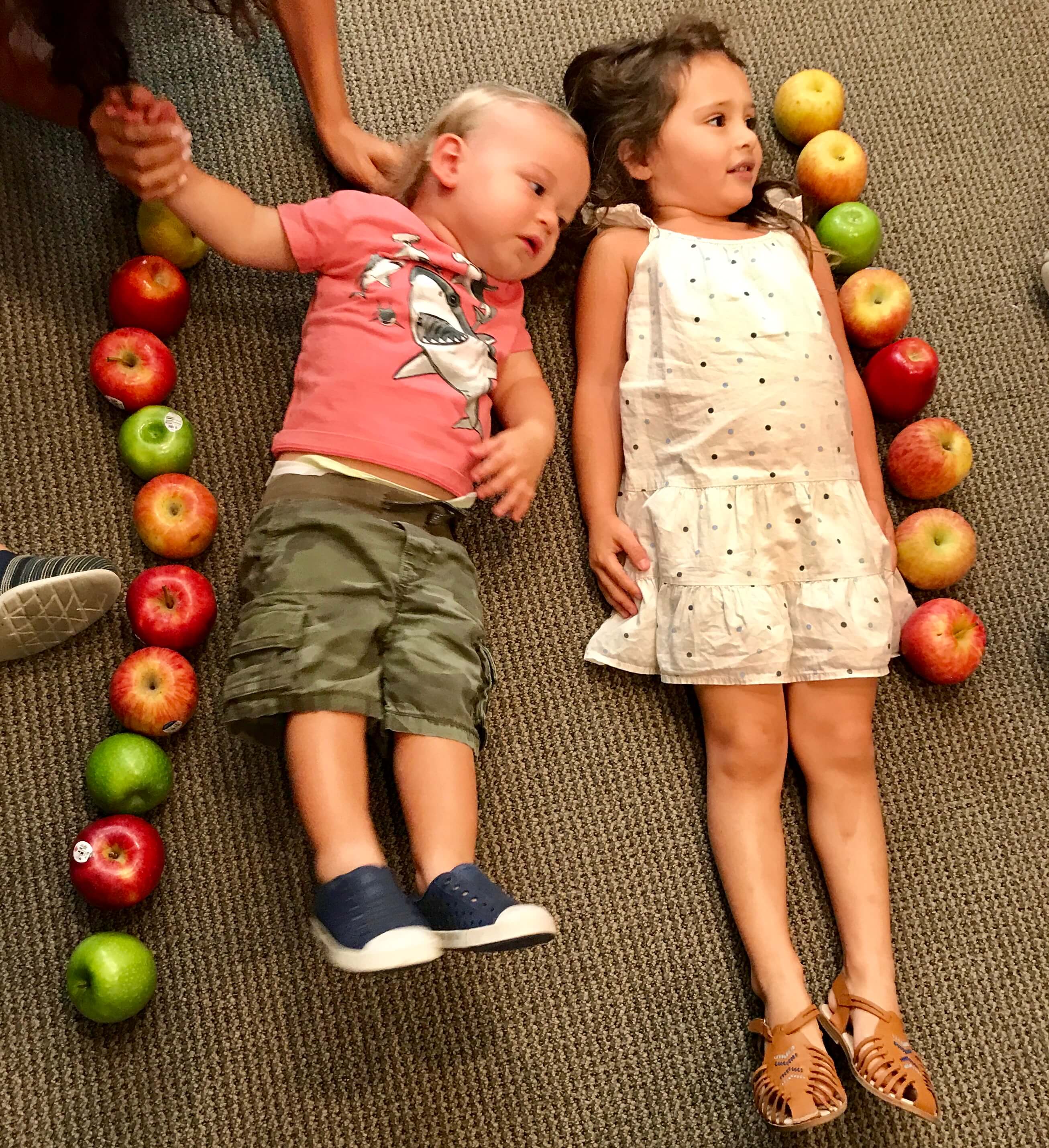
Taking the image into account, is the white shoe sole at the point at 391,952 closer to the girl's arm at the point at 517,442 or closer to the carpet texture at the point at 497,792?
the carpet texture at the point at 497,792

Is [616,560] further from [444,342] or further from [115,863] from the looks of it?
[115,863]

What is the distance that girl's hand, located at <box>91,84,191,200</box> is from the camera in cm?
109

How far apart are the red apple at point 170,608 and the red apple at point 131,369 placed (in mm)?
218

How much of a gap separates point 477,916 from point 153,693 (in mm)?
451

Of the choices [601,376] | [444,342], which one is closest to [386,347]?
[444,342]

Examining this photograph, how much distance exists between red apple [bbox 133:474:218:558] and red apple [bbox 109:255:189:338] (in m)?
0.21

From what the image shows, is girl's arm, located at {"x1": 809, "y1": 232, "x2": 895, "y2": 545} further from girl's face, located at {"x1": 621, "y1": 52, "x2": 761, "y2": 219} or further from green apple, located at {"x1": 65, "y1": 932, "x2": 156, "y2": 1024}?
green apple, located at {"x1": 65, "y1": 932, "x2": 156, "y2": 1024}

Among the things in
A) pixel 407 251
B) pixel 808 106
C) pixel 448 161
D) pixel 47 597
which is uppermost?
pixel 808 106

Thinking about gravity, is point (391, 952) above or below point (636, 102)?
below

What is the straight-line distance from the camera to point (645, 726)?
1.30 metres

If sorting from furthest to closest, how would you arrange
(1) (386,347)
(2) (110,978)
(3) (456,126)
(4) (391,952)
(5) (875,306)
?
(5) (875,306) → (3) (456,126) → (1) (386,347) → (2) (110,978) → (4) (391,952)

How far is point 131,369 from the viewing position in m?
1.26

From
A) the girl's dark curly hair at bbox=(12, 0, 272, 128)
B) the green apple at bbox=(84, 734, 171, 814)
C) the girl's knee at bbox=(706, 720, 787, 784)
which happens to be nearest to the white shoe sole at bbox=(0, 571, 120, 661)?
the green apple at bbox=(84, 734, 171, 814)

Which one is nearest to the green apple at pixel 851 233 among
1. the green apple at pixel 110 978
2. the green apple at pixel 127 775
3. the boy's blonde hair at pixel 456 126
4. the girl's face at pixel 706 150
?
the girl's face at pixel 706 150
